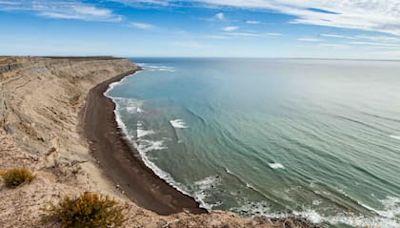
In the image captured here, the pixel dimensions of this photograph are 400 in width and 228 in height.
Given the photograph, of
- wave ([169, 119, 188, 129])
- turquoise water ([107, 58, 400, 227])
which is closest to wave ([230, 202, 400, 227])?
turquoise water ([107, 58, 400, 227])

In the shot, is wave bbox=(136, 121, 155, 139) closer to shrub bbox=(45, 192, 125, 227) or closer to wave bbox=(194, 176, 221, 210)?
wave bbox=(194, 176, 221, 210)

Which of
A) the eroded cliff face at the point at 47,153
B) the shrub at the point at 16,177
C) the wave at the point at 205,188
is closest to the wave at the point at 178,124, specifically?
the eroded cliff face at the point at 47,153

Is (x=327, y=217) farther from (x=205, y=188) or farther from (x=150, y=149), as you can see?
Answer: (x=150, y=149)

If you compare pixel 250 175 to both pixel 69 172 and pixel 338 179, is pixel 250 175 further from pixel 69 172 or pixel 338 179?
pixel 69 172

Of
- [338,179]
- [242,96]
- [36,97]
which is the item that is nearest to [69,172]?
[338,179]

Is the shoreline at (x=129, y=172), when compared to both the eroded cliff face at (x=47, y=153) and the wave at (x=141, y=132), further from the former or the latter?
the wave at (x=141, y=132)

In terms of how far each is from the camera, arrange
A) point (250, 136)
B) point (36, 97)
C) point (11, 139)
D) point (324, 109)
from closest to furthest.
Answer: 1. point (11, 139)
2. point (250, 136)
3. point (36, 97)
4. point (324, 109)
